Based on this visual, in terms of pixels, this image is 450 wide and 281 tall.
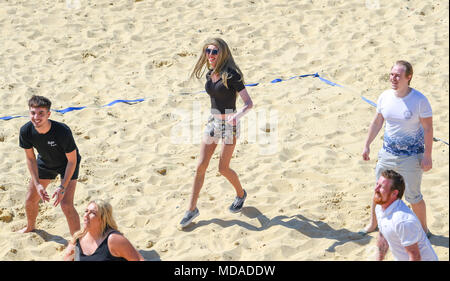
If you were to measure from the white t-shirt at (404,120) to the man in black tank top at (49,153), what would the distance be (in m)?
2.57

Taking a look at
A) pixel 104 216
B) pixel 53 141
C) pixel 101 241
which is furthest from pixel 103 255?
pixel 53 141

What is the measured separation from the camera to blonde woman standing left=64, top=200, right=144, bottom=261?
439cm

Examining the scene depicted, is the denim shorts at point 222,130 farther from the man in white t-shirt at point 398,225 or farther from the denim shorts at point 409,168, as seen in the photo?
the man in white t-shirt at point 398,225

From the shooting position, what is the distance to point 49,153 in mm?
5191

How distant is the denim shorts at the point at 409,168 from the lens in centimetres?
489

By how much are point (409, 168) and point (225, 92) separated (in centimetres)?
168

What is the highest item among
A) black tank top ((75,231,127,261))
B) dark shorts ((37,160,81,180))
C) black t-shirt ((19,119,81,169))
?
black t-shirt ((19,119,81,169))

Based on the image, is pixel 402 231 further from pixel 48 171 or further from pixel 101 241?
pixel 48 171

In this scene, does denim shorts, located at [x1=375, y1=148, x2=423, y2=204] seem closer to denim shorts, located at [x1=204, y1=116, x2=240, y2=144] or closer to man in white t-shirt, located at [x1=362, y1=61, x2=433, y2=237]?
man in white t-shirt, located at [x1=362, y1=61, x2=433, y2=237]

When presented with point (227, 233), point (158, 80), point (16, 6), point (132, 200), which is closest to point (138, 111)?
point (158, 80)

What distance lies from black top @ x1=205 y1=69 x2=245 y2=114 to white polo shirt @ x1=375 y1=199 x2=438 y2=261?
6.12 feet

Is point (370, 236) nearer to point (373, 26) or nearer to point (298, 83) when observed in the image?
point (298, 83)

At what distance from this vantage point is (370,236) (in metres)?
5.37

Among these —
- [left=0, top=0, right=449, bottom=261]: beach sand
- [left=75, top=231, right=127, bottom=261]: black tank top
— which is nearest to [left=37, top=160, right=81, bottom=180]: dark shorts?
[left=0, top=0, right=449, bottom=261]: beach sand
